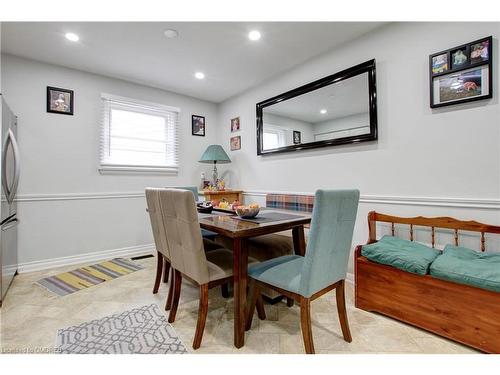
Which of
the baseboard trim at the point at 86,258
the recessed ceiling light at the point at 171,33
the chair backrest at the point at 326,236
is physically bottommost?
the baseboard trim at the point at 86,258

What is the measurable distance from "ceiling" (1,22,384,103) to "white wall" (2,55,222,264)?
0.65ft

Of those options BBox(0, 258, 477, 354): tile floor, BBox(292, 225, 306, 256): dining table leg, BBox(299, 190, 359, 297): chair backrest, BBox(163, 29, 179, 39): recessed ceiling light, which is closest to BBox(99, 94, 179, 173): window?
BBox(163, 29, 179, 39): recessed ceiling light

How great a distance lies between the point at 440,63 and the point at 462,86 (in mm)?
257

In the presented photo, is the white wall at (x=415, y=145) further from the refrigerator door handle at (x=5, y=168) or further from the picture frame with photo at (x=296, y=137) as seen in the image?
the refrigerator door handle at (x=5, y=168)

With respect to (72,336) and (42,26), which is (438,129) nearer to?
(72,336)

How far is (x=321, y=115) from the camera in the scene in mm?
2746

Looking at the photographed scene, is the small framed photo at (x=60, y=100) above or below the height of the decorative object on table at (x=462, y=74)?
above

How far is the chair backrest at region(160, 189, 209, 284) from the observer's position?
1.38 meters

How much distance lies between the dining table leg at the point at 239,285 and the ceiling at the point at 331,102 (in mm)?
1854

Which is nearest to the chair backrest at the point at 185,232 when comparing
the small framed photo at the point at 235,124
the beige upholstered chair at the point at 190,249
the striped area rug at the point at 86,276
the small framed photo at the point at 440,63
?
the beige upholstered chair at the point at 190,249

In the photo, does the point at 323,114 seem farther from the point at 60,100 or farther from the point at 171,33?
the point at 60,100

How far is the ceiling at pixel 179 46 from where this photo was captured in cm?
222
